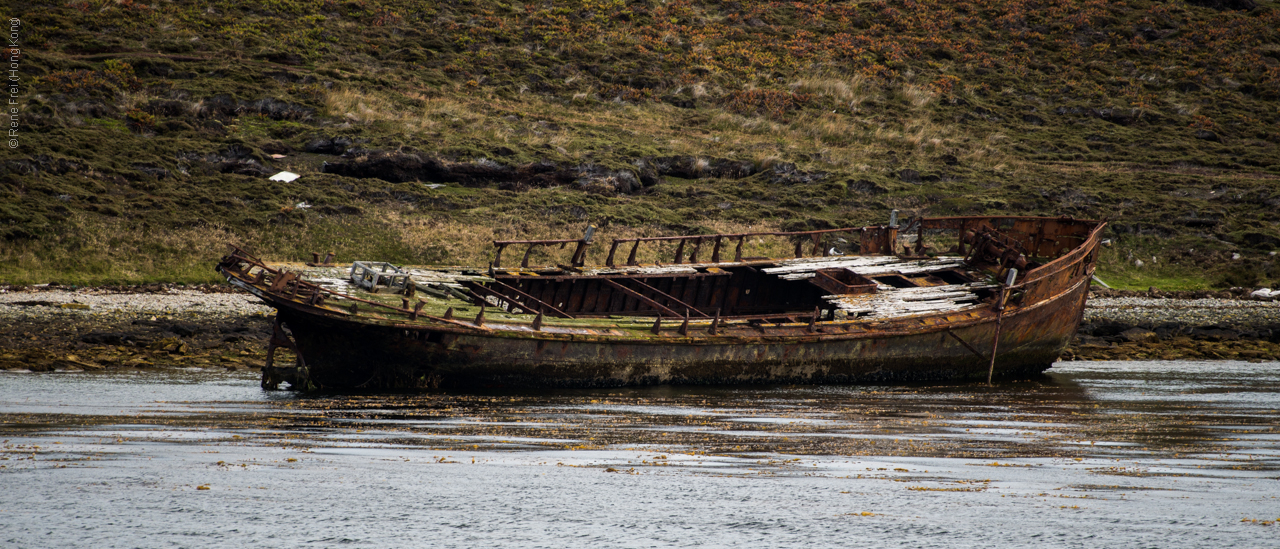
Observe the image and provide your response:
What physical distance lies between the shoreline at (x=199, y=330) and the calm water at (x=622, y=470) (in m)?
3.66

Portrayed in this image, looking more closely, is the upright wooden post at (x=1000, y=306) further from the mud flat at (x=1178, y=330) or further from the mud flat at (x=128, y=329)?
the mud flat at (x=128, y=329)

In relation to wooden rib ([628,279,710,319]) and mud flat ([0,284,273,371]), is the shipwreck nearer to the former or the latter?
wooden rib ([628,279,710,319])

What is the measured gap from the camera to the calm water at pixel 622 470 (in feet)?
31.4

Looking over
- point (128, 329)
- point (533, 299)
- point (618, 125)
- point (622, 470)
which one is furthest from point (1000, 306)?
point (618, 125)

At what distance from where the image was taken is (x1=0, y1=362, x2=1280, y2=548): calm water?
957 centimetres

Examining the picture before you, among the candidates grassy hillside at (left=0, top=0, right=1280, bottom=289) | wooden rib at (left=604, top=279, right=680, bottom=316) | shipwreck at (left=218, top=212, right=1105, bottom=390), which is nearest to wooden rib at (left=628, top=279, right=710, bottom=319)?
shipwreck at (left=218, top=212, right=1105, bottom=390)

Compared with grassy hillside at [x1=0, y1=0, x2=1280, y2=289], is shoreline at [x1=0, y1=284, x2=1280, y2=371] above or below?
below

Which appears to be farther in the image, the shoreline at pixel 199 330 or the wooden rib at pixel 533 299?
the shoreline at pixel 199 330

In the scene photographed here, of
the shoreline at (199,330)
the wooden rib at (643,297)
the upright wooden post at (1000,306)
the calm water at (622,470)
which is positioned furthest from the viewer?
the shoreline at (199,330)

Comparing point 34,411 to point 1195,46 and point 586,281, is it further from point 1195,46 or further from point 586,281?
point 1195,46

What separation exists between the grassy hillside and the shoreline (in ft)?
14.7

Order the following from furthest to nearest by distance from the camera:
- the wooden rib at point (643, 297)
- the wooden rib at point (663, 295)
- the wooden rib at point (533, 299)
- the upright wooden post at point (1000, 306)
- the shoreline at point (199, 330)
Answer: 1. the wooden rib at point (663, 295)
2. the shoreline at point (199, 330)
3. the wooden rib at point (533, 299)
4. the wooden rib at point (643, 297)
5. the upright wooden post at point (1000, 306)

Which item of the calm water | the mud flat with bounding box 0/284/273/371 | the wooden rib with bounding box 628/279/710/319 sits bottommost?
the mud flat with bounding box 0/284/273/371

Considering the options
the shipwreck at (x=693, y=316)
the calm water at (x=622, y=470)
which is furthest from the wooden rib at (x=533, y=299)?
the calm water at (x=622, y=470)
